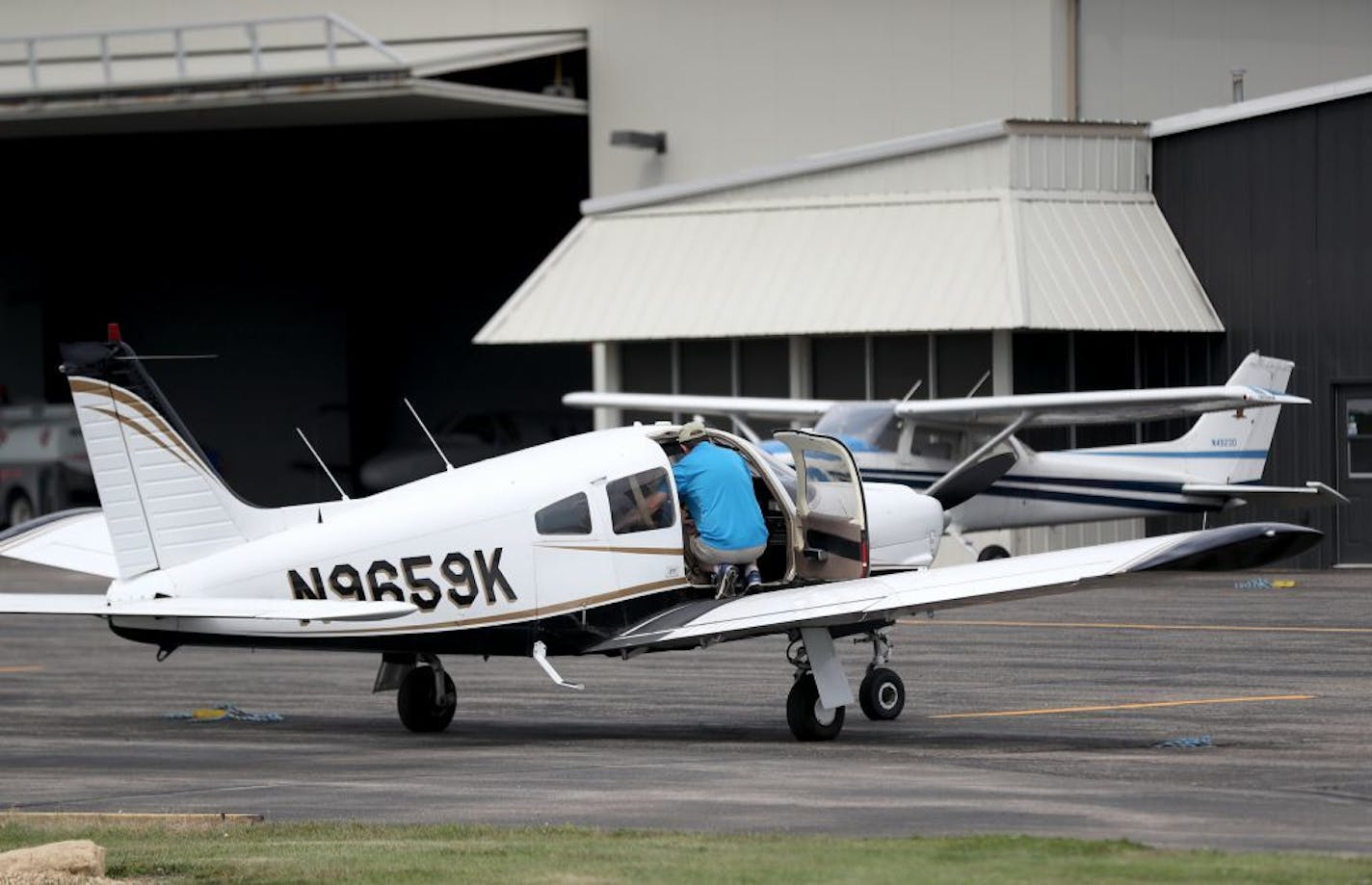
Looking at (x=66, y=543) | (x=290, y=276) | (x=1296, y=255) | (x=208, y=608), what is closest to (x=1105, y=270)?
(x=1296, y=255)

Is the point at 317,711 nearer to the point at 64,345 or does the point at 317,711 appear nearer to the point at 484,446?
the point at 64,345

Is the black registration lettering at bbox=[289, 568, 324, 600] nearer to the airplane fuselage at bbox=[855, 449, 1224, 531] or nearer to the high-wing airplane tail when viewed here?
the airplane fuselage at bbox=[855, 449, 1224, 531]

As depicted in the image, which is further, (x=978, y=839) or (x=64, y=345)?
(x=64, y=345)

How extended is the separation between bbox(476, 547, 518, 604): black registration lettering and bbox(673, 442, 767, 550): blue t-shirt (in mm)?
1498

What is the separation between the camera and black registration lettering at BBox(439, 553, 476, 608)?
14.5m

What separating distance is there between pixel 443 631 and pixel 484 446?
30.6 metres

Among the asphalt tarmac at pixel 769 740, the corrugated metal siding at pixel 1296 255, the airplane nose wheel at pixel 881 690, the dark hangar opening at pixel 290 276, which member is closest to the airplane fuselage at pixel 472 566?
the asphalt tarmac at pixel 769 740

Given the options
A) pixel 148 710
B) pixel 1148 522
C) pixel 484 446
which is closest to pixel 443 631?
pixel 148 710

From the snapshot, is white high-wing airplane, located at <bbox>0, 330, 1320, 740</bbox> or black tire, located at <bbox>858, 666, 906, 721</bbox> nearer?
white high-wing airplane, located at <bbox>0, 330, 1320, 740</bbox>

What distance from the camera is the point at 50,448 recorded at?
44344 mm

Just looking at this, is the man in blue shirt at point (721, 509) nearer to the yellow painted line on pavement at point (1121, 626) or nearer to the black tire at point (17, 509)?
the yellow painted line on pavement at point (1121, 626)

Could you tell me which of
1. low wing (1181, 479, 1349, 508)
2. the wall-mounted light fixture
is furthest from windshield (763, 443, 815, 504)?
the wall-mounted light fixture

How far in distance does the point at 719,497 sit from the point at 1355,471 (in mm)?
19351

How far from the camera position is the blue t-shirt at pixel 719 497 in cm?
1531
